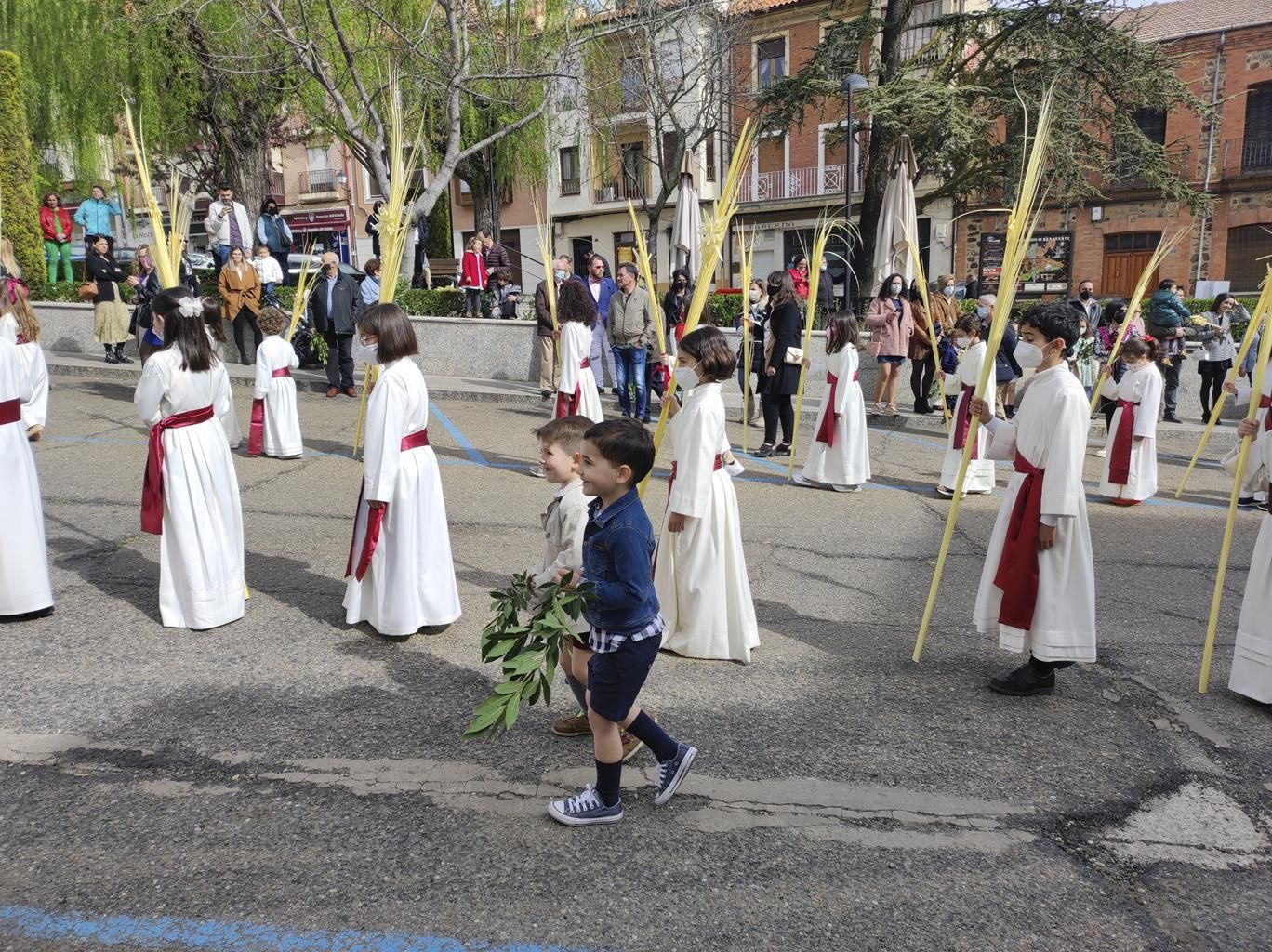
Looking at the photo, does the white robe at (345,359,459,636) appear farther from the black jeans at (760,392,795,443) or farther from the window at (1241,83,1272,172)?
the window at (1241,83,1272,172)

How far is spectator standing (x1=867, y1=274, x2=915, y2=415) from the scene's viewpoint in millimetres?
12945

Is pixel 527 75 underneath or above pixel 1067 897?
above

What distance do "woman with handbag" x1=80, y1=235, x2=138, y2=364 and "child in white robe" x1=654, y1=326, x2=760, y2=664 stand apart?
13.9 meters

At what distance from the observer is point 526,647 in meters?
3.19

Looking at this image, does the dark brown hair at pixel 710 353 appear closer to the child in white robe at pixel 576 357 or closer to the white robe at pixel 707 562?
the white robe at pixel 707 562

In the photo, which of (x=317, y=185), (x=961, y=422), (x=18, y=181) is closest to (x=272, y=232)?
(x=18, y=181)

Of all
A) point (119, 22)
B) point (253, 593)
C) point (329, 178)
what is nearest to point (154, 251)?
point (253, 593)

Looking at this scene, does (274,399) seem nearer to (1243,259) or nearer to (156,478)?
(156,478)

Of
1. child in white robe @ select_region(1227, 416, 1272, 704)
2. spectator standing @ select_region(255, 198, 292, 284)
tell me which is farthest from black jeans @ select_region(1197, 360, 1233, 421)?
spectator standing @ select_region(255, 198, 292, 284)

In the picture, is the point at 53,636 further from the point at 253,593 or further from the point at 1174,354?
the point at 1174,354

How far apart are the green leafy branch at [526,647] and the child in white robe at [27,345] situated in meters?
3.70

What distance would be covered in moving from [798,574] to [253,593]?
3488 millimetres

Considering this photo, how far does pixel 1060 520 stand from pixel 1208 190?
31.0 metres

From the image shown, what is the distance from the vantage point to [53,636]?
5023mm
